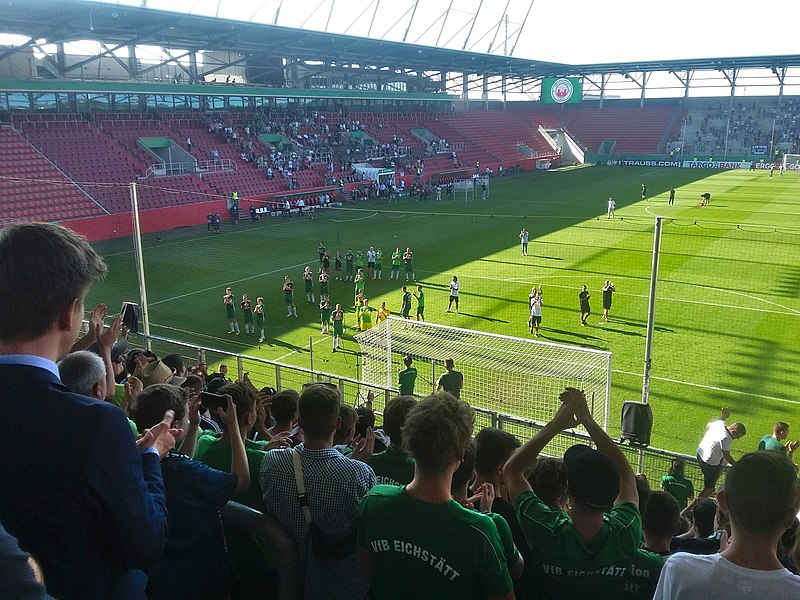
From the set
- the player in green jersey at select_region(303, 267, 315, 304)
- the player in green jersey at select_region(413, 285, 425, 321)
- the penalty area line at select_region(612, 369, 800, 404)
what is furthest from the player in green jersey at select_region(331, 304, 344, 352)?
the penalty area line at select_region(612, 369, 800, 404)

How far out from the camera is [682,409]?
13.8 m

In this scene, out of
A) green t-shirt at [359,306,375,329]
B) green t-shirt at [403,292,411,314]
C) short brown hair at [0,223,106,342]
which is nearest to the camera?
short brown hair at [0,223,106,342]

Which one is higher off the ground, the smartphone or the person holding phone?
the smartphone

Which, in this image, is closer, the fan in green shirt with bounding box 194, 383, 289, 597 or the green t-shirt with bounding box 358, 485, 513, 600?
the green t-shirt with bounding box 358, 485, 513, 600

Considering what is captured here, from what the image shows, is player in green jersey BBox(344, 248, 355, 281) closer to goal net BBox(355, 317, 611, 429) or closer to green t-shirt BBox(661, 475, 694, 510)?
goal net BBox(355, 317, 611, 429)

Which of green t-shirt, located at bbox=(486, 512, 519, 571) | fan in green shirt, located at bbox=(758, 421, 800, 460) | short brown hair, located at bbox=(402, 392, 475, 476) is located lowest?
fan in green shirt, located at bbox=(758, 421, 800, 460)

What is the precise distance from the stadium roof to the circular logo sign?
25.8 ft

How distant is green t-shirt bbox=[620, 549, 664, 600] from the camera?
10.7 ft

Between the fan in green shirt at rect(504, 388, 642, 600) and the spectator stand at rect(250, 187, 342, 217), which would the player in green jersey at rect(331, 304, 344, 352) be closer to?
the fan in green shirt at rect(504, 388, 642, 600)

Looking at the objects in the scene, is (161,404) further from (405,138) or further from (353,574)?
(405,138)

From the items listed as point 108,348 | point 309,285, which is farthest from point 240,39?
point 108,348

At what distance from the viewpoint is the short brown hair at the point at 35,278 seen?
2.24 metres

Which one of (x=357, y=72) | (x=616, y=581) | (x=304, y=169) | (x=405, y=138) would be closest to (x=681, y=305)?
(x=616, y=581)

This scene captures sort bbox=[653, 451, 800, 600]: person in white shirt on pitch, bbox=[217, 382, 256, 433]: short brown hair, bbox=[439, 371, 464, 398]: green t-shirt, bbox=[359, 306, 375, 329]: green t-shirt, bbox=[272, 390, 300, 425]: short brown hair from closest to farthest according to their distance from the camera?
bbox=[653, 451, 800, 600]: person in white shirt on pitch → bbox=[217, 382, 256, 433]: short brown hair → bbox=[272, 390, 300, 425]: short brown hair → bbox=[439, 371, 464, 398]: green t-shirt → bbox=[359, 306, 375, 329]: green t-shirt
